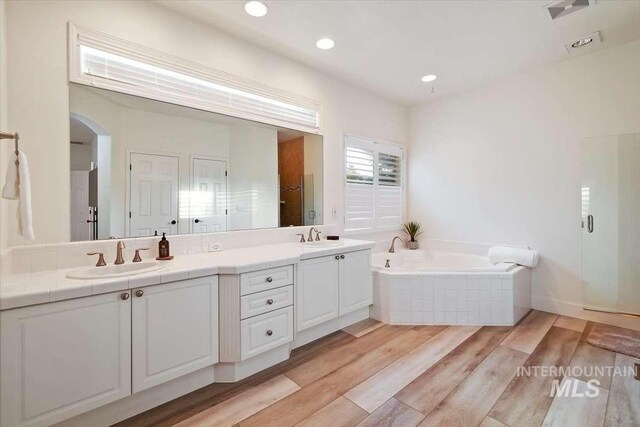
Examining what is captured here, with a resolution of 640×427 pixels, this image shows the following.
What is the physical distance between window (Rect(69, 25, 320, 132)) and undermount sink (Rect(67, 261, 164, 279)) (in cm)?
124

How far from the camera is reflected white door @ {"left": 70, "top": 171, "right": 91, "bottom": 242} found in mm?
1896

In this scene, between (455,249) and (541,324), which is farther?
(455,249)

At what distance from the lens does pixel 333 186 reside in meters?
3.45

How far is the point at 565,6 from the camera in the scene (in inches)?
86.1

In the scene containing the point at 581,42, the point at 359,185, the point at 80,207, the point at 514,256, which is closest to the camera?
the point at 80,207

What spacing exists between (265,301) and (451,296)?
1.95m

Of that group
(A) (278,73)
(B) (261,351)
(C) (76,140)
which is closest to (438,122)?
(A) (278,73)

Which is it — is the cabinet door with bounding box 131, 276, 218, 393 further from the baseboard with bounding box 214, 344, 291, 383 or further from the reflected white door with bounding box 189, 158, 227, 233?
the reflected white door with bounding box 189, 158, 227, 233

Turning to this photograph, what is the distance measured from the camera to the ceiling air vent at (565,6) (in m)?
2.14

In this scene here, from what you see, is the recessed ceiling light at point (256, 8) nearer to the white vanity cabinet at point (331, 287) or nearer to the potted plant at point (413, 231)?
the white vanity cabinet at point (331, 287)

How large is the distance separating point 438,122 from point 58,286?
4.36 meters

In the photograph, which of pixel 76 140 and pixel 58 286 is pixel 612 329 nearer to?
pixel 58 286

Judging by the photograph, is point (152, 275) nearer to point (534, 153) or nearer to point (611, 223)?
point (534, 153)

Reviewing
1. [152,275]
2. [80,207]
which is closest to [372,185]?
[152,275]
